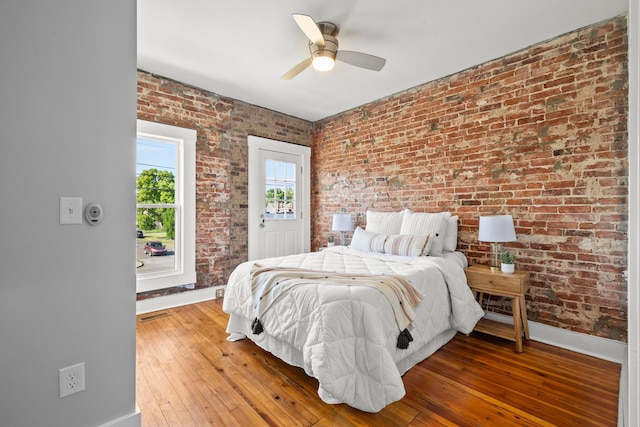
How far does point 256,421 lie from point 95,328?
3.29 ft

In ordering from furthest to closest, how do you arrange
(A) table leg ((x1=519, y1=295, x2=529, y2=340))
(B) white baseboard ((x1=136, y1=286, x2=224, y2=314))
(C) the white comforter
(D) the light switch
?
(B) white baseboard ((x1=136, y1=286, x2=224, y2=314)) < (A) table leg ((x1=519, y1=295, x2=529, y2=340)) < (C) the white comforter < (D) the light switch

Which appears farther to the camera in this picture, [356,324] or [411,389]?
[411,389]

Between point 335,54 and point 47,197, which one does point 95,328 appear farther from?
point 335,54

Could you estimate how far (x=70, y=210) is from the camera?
1.30 meters

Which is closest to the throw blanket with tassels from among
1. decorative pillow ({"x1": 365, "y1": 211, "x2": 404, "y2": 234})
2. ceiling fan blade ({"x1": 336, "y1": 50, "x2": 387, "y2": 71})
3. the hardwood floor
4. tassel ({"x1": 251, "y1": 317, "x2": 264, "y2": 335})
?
tassel ({"x1": 251, "y1": 317, "x2": 264, "y2": 335})

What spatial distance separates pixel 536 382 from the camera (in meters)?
2.02

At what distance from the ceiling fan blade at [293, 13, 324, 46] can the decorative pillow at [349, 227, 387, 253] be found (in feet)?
6.68

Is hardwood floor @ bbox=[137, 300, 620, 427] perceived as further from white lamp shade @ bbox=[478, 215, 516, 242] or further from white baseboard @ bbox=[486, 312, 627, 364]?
white lamp shade @ bbox=[478, 215, 516, 242]

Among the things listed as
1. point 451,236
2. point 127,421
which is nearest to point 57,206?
point 127,421

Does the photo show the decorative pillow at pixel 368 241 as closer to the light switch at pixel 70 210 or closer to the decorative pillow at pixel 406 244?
the decorative pillow at pixel 406 244

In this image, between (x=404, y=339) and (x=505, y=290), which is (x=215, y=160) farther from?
(x=505, y=290)

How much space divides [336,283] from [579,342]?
2268 mm

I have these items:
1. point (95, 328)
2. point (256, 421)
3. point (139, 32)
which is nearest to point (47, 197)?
point (95, 328)

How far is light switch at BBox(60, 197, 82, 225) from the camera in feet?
4.23
